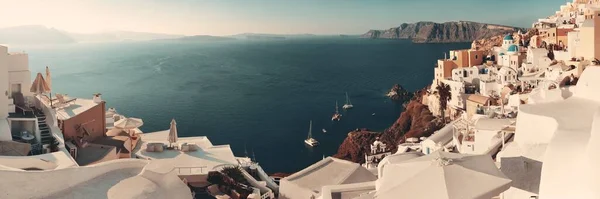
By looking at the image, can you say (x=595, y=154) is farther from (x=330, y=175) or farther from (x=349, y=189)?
(x=330, y=175)

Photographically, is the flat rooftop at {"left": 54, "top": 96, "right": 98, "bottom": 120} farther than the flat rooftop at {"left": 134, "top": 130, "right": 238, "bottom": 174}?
Yes

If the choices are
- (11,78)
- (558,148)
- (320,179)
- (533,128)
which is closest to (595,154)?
(558,148)

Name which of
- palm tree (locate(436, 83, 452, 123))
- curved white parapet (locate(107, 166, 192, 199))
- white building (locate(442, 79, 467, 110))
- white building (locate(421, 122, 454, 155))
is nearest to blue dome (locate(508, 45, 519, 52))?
white building (locate(442, 79, 467, 110))

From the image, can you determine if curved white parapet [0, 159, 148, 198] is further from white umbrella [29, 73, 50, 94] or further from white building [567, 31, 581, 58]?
white building [567, 31, 581, 58]

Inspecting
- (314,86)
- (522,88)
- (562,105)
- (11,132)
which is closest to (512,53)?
(522,88)

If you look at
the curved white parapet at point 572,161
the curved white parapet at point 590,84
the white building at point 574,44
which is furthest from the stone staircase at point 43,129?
the white building at point 574,44

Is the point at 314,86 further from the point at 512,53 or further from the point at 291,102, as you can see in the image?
the point at 512,53

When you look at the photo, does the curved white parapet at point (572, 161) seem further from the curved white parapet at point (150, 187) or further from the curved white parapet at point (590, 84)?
the curved white parapet at point (150, 187)
